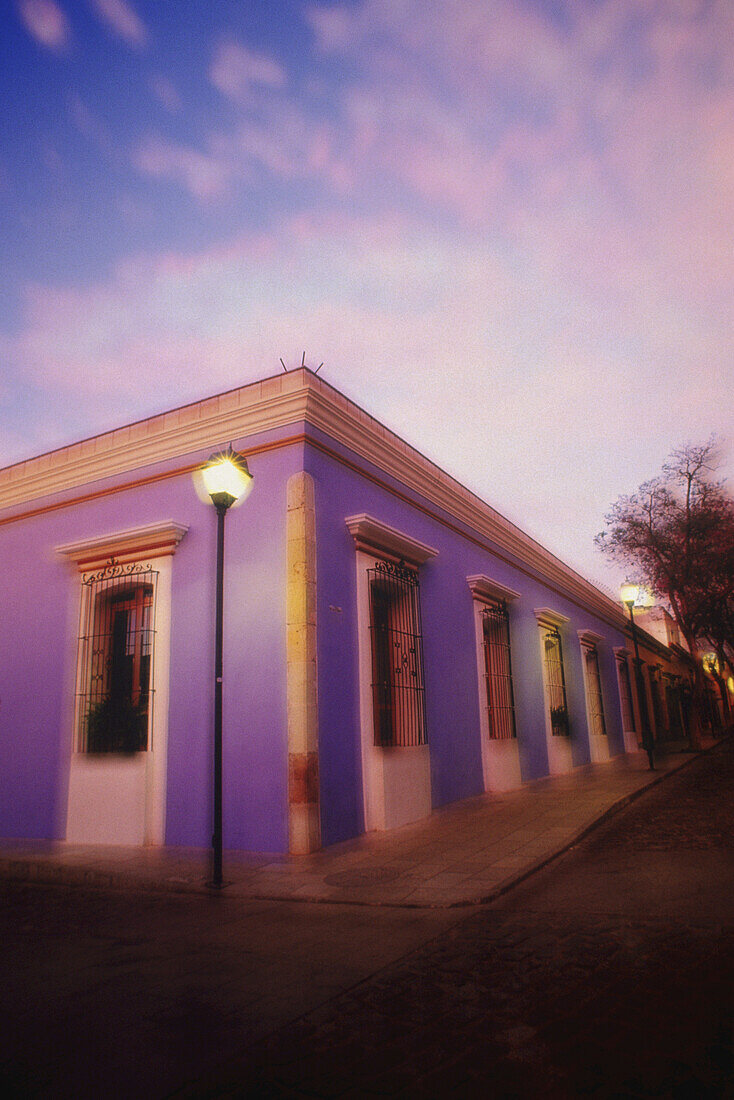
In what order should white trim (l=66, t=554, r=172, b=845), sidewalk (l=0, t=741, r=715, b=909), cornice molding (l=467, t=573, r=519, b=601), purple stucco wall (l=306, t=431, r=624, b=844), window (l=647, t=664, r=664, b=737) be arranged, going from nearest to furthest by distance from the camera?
sidewalk (l=0, t=741, r=715, b=909), purple stucco wall (l=306, t=431, r=624, b=844), white trim (l=66, t=554, r=172, b=845), cornice molding (l=467, t=573, r=519, b=601), window (l=647, t=664, r=664, b=737)

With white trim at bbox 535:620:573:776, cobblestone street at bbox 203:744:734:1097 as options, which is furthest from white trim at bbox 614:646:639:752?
cobblestone street at bbox 203:744:734:1097

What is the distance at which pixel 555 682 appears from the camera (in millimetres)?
14805

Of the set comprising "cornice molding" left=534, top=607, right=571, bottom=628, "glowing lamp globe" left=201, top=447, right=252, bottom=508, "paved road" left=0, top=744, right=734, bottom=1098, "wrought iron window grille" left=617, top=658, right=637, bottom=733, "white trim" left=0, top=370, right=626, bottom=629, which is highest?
"white trim" left=0, top=370, right=626, bottom=629

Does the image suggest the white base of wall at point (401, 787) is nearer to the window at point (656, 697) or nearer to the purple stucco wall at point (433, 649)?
the purple stucco wall at point (433, 649)

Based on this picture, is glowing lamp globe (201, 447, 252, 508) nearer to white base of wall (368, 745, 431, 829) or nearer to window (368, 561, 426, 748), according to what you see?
window (368, 561, 426, 748)

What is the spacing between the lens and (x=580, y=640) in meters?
17.1

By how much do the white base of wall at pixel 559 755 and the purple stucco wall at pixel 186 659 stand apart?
851 cm

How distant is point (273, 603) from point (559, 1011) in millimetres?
4920

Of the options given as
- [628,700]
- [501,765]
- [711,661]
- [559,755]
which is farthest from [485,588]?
[711,661]

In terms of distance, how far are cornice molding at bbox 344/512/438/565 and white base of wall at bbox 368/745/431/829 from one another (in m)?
2.43

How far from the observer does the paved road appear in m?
2.28

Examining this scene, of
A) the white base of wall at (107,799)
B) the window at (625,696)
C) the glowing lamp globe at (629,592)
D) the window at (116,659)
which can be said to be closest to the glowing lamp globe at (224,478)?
the window at (116,659)

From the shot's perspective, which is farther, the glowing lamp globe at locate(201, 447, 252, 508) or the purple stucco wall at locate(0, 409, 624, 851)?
the purple stucco wall at locate(0, 409, 624, 851)

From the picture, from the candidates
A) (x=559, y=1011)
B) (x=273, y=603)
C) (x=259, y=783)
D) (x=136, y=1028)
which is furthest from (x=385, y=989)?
(x=273, y=603)
